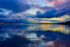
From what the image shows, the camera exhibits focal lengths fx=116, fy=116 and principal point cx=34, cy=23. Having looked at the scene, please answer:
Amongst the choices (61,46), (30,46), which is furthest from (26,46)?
(61,46)

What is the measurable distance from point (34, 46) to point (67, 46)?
116 inches

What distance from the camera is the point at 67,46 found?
33.8 ft

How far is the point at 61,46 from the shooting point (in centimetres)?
1035

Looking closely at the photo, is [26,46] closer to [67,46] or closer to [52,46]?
[52,46]

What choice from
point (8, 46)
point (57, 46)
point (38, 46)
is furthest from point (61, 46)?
point (8, 46)

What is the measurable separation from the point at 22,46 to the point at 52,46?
8.59 ft

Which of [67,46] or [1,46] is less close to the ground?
[1,46]

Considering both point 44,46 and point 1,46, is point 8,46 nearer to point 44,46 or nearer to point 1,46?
point 1,46

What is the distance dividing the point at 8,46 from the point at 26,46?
154 cm

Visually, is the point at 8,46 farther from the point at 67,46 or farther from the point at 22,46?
the point at 67,46

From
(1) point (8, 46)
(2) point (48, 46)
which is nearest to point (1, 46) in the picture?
(1) point (8, 46)

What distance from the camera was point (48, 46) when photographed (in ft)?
33.3

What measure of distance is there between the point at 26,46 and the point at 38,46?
3.47 feet

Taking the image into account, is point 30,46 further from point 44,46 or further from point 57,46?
point 57,46
